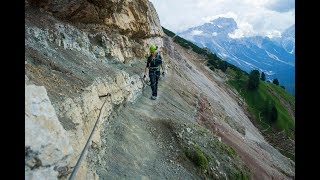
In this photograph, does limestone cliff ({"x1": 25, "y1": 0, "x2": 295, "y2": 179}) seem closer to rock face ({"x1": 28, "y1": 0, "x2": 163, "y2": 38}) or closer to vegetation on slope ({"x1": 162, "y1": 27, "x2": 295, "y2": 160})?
rock face ({"x1": 28, "y1": 0, "x2": 163, "y2": 38})

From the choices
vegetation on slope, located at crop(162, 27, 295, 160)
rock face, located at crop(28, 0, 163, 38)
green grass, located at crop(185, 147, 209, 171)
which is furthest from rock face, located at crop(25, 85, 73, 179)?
vegetation on slope, located at crop(162, 27, 295, 160)

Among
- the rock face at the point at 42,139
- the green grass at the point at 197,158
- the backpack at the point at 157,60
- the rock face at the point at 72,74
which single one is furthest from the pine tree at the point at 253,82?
the rock face at the point at 42,139

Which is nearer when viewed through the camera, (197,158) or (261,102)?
(197,158)

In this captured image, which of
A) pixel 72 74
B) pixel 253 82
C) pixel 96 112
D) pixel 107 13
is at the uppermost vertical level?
pixel 107 13

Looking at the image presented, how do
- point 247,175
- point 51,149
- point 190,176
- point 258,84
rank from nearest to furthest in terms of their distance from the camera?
point 51,149
point 190,176
point 247,175
point 258,84

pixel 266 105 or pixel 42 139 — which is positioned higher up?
pixel 42 139

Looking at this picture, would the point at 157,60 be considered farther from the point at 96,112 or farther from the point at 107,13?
the point at 96,112

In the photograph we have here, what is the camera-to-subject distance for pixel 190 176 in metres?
18.7

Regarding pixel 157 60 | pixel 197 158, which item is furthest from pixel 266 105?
pixel 197 158
